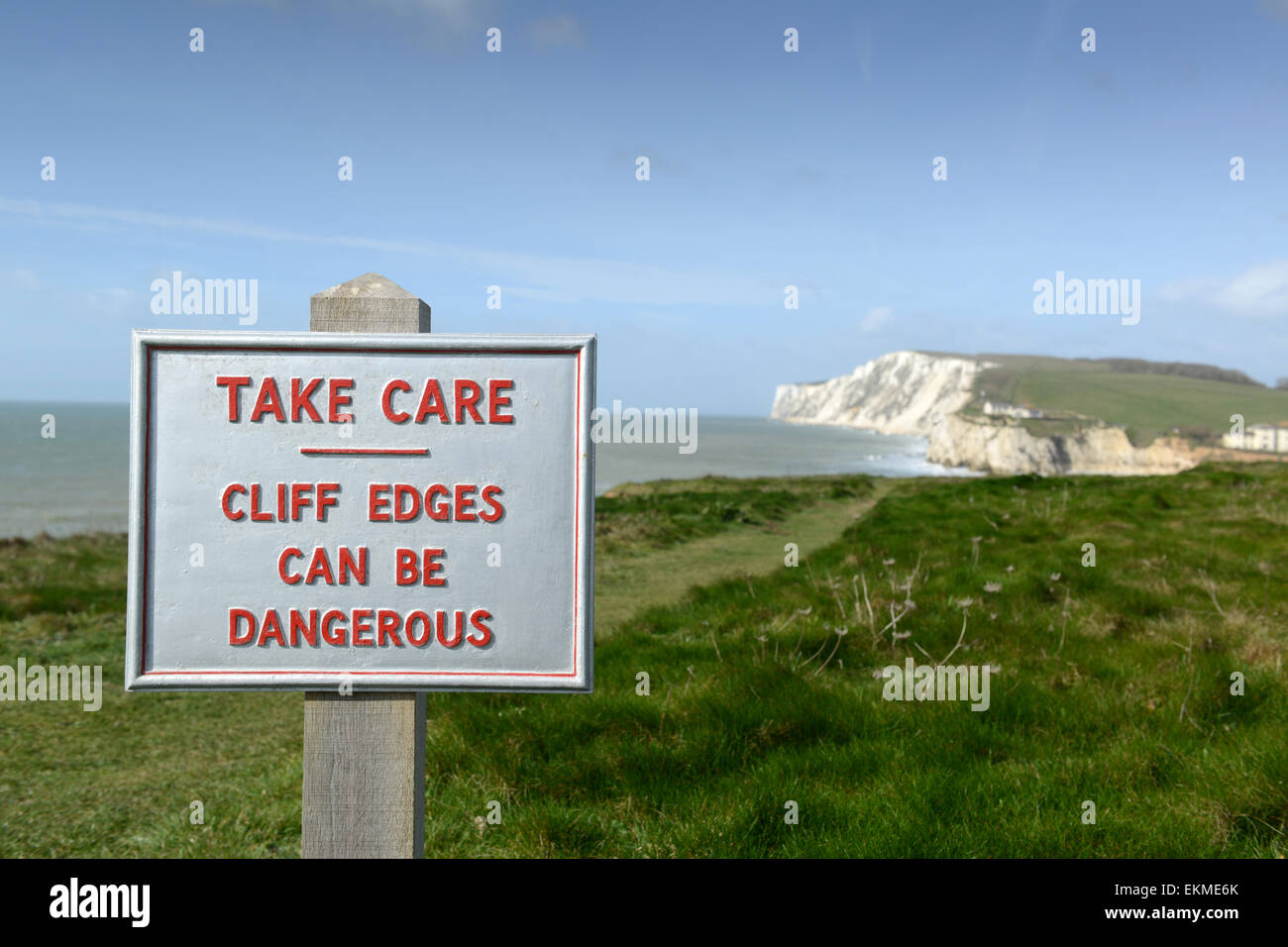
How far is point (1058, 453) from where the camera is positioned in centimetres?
9625

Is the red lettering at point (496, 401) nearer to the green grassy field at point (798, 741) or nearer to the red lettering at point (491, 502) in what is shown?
the red lettering at point (491, 502)

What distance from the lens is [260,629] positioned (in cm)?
254

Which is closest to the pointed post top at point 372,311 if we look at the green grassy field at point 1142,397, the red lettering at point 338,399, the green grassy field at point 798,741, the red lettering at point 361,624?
the red lettering at point 338,399

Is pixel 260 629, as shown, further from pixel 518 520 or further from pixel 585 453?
pixel 585 453

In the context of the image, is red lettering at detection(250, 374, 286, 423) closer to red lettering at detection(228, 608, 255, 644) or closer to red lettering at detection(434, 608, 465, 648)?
red lettering at detection(228, 608, 255, 644)

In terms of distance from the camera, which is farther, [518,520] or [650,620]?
[650,620]

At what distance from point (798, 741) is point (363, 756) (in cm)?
263

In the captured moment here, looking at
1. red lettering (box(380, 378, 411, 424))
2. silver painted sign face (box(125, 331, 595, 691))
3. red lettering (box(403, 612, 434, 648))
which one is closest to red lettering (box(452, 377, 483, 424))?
silver painted sign face (box(125, 331, 595, 691))

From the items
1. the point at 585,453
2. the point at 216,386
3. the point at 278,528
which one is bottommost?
the point at 278,528

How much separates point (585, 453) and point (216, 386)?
1.28 metres

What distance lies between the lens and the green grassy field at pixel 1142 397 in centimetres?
10962

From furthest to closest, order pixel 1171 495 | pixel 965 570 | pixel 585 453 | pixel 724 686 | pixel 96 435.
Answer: pixel 96 435 → pixel 1171 495 → pixel 965 570 → pixel 724 686 → pixel 585 453

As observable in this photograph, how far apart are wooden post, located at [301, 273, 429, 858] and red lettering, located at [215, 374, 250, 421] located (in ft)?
0.95

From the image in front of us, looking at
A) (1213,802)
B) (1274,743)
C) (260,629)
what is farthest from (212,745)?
(1274,743)
